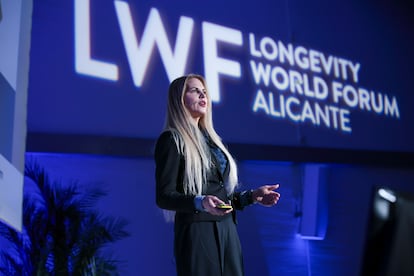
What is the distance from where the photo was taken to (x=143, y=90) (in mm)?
3752

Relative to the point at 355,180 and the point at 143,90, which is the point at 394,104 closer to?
the point at 355,180

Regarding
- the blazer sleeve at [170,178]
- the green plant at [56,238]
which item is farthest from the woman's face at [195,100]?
the green plant at [56,238]

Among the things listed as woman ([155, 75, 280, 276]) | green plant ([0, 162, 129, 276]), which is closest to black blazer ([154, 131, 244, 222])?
woman ([155, 75, 280, 276])

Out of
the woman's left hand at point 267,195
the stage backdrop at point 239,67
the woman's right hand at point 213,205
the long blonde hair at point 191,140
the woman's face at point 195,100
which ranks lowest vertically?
the woman's right hand at point 213,205

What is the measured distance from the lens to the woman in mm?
1848

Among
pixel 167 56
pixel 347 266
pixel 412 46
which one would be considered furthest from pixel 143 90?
pixel 412 46

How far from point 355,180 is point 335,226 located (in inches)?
16.2

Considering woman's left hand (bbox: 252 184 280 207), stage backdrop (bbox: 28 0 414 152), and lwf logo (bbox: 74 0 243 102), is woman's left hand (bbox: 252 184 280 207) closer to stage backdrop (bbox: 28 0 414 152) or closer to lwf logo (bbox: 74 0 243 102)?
stage backdrop (bbox: 28 0 414 152)

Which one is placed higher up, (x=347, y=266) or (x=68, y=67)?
(x=68, y=67)

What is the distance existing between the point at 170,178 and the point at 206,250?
263 millimetres

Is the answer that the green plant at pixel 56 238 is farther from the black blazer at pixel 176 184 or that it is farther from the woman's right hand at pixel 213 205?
the woman's right hand at pixel 213 205

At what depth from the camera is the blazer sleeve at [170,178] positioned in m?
1.83

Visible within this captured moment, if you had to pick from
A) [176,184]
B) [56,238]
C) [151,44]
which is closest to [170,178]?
[176,184]

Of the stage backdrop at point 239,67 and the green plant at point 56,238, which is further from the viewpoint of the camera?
the stage backdrop at point 239,67
